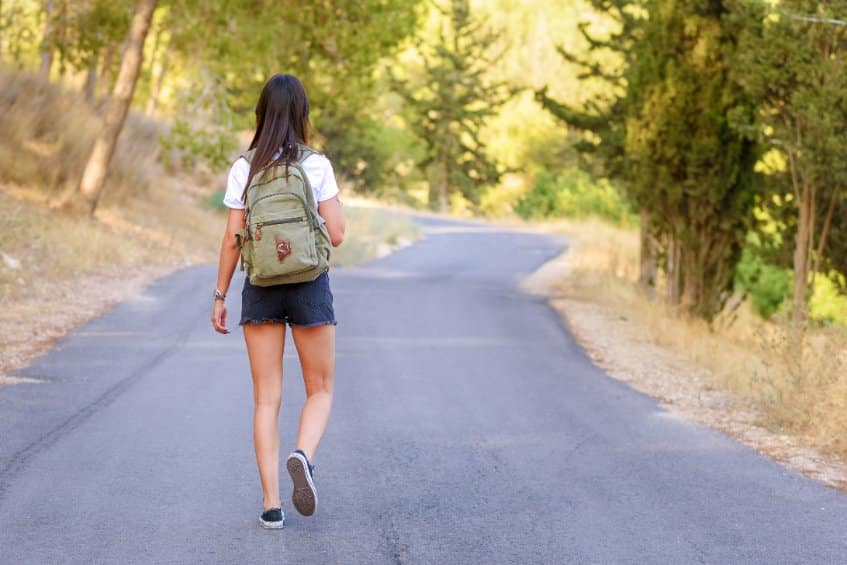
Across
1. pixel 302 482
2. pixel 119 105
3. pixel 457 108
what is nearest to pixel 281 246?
pixel 302 482

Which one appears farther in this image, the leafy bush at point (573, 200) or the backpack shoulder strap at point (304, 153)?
the leafy bush at point (573, 200)

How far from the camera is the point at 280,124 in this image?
5438 mm

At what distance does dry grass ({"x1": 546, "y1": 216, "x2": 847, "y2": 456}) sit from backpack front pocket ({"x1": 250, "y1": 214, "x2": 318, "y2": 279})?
4.46 metres

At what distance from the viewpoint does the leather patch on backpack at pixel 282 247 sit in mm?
5266

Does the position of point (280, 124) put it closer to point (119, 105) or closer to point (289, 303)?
point (289, 303)

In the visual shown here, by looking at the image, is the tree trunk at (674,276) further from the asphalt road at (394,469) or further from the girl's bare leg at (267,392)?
the girl's bare leg at (267,392)

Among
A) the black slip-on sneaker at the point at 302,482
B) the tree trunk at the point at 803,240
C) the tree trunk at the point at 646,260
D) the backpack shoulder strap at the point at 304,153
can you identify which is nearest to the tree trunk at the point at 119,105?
the tree trunk at the point at 646,260

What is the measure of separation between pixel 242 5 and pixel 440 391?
14.9 meters

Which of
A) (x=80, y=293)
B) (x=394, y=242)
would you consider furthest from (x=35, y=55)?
(x=80, y=293)

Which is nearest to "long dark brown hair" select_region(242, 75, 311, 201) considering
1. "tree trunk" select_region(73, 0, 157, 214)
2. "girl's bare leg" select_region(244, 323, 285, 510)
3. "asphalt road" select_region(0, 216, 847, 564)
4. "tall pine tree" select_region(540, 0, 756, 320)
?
"girl's bare leg" select_region(244, 323, 285, 510)

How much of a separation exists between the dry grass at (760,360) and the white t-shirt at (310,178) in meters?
4.40

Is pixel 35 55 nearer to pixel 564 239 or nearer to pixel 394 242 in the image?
pixel 394 242

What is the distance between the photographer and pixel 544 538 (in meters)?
5.62

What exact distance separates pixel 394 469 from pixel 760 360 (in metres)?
→ 6.06
